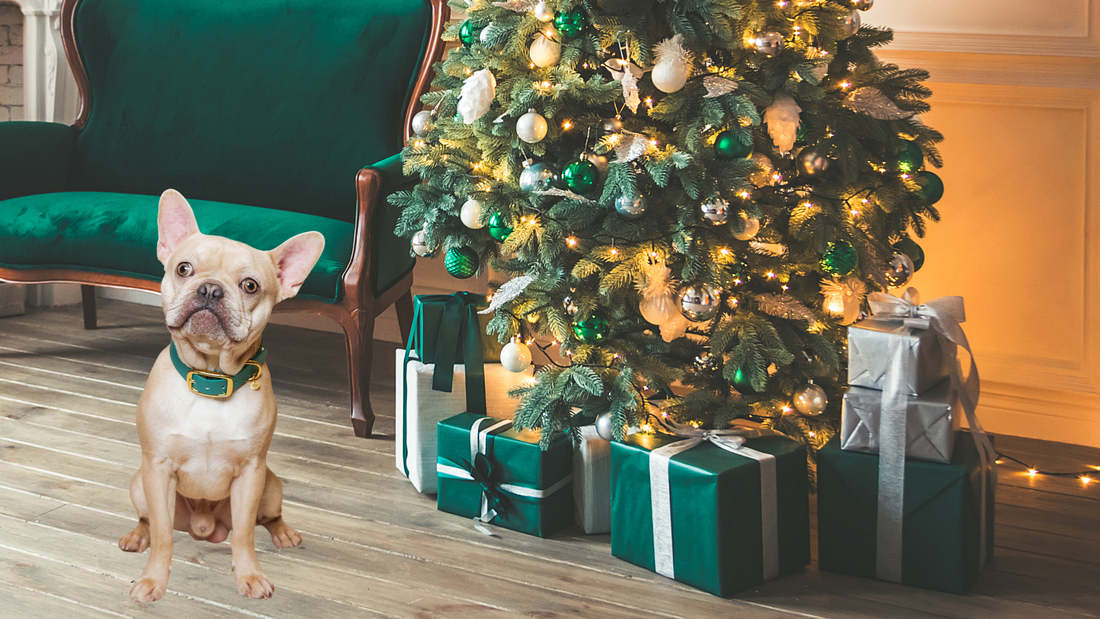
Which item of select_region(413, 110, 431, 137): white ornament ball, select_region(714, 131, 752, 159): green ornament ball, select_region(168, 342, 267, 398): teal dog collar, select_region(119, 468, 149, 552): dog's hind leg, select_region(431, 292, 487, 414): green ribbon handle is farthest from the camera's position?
select_region(413, 110, 431, 137): white ornament ball

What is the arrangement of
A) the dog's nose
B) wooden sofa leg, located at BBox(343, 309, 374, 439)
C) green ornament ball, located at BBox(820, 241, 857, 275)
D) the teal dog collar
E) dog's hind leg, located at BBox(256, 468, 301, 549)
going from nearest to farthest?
the dog's nose < the teal dog collar < dog's hind leg, located at BBox(256, 468, 301, 549) < green ornament ball, located at BBox(820, 241, 857, 275) < wooden sofa leg, located at BBox(343, 309, 374, 439)

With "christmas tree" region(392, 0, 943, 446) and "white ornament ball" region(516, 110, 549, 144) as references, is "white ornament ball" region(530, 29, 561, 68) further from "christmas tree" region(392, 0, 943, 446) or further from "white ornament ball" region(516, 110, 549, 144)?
"white ornament ball" region(516, 110, 549, 144)

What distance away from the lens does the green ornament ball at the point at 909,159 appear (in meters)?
1.94

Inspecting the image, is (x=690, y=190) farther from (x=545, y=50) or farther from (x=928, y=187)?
(x=928, y=187)

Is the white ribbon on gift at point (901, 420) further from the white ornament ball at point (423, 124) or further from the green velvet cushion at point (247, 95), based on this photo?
the green velvet cushion at point (247, 95)

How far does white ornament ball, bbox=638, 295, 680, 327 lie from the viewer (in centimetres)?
183

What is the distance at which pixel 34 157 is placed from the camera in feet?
10.2

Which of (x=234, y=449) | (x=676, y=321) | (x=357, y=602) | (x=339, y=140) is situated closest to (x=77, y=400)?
(x=339, y=140)

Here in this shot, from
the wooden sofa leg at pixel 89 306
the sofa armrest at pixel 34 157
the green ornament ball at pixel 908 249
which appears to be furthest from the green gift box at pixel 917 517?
the wooden sofa leg at pixel 89 306

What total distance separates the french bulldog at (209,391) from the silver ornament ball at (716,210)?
0.79m

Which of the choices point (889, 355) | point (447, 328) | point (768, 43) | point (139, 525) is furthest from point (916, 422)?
→ point (139, 525)

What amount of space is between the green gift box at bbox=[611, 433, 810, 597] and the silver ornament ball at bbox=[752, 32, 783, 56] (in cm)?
73

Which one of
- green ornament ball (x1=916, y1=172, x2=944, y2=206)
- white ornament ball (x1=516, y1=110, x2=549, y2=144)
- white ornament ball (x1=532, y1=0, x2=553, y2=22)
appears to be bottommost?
green ornament ball (x1=916, y1=172, x2=944, y2=206)

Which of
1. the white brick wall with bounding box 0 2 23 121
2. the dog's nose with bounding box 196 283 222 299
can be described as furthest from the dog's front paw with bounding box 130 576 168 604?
the white brick wall with bounding box 0 2 23 121
